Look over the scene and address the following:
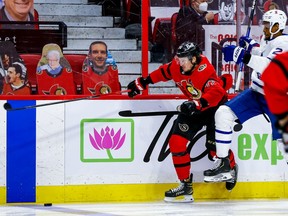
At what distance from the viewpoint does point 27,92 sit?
6.12m

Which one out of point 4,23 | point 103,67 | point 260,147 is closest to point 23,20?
point 4,23

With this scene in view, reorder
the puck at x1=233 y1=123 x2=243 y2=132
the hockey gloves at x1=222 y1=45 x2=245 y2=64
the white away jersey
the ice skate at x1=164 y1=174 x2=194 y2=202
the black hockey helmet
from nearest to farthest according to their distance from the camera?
the white away jersey < the hockey gloves at x1=222 y1=45 x2=245 y2=64 < the black hockey helmet < the ice skate at x1=164 y1=174 x2=194 y2=202 < the puck at x1=233 y1=123 x2=243 y2=132

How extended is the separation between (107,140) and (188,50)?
2.76ft

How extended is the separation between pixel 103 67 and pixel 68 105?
361mm

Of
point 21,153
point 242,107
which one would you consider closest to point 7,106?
point 21,153

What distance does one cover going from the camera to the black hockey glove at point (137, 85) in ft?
20.1

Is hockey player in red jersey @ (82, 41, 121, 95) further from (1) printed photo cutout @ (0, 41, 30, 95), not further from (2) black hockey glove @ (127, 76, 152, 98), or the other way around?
(1) printed photo cutout @ (0, 41, 30, 95)

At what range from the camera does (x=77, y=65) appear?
20.2ft

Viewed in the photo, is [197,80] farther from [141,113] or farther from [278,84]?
[278,84]

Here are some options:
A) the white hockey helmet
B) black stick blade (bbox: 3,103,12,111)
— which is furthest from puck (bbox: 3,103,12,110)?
the white hockey helmet

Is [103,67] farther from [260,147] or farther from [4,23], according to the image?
[260,147]

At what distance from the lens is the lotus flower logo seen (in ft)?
20.4

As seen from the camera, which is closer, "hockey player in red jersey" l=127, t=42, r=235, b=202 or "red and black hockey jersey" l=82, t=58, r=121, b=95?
"hockey player in red jersey" l=127, t=42, r=235, b=202

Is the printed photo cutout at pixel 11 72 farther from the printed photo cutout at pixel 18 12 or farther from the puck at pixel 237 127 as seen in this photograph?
the puck at pixel 237 127
